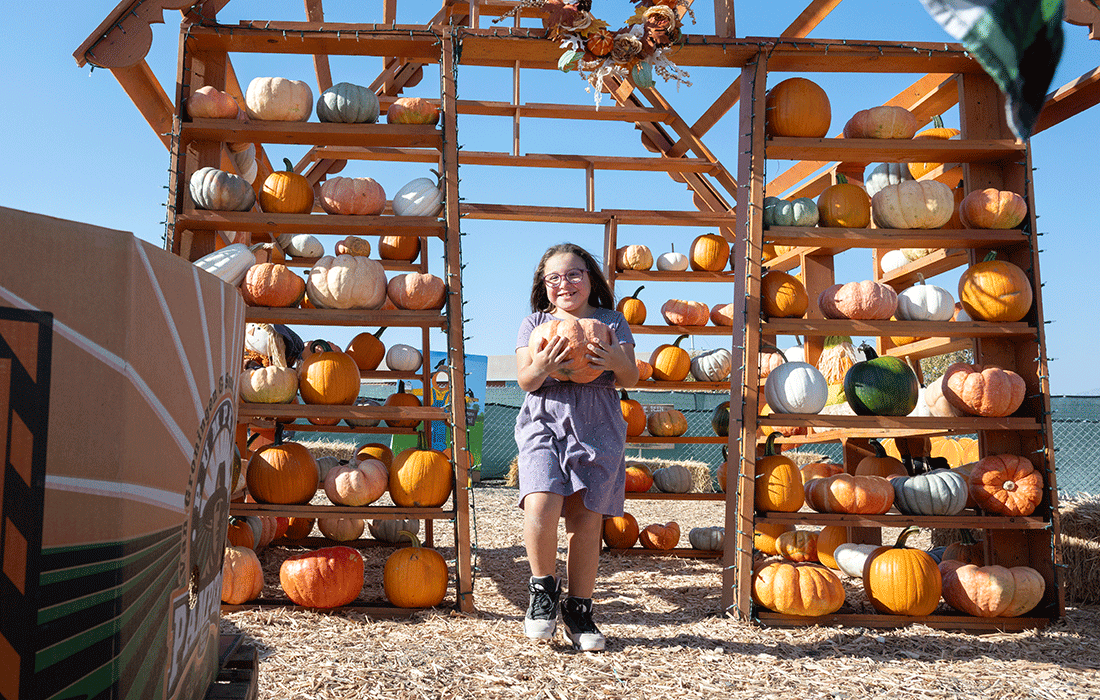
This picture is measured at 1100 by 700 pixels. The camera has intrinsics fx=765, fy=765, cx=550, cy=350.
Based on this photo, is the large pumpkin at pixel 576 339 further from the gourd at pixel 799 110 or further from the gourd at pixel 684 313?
the gourd at pixel 684 313

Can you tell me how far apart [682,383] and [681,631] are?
8.14 feet

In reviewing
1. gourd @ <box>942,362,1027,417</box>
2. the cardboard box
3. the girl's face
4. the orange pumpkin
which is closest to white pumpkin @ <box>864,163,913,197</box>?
gourd @ <box>942,362,1027,417</box>

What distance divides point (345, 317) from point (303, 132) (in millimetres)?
853

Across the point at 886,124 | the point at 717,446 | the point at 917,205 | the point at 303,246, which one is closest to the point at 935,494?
the point at 917,205

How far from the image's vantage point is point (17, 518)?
50cm

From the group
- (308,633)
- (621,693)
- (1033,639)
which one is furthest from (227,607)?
(1033,639)

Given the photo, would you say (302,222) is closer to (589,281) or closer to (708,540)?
(589,281)

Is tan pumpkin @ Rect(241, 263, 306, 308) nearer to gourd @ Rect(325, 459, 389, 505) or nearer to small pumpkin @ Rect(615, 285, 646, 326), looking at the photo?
gourd @ Rect(325, 459, 389, 505)

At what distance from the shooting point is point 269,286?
3307 mm

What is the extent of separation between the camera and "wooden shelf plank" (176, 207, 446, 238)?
11.0 ft

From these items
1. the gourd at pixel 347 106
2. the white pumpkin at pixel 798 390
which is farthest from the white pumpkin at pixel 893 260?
the gourd at pixel 347 106

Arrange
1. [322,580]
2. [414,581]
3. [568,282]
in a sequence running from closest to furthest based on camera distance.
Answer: [568,282] → [322,580] → [414,581]

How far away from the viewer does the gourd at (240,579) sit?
3.06 meters

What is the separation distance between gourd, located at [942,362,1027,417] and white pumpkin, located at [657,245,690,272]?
2.41 meters
